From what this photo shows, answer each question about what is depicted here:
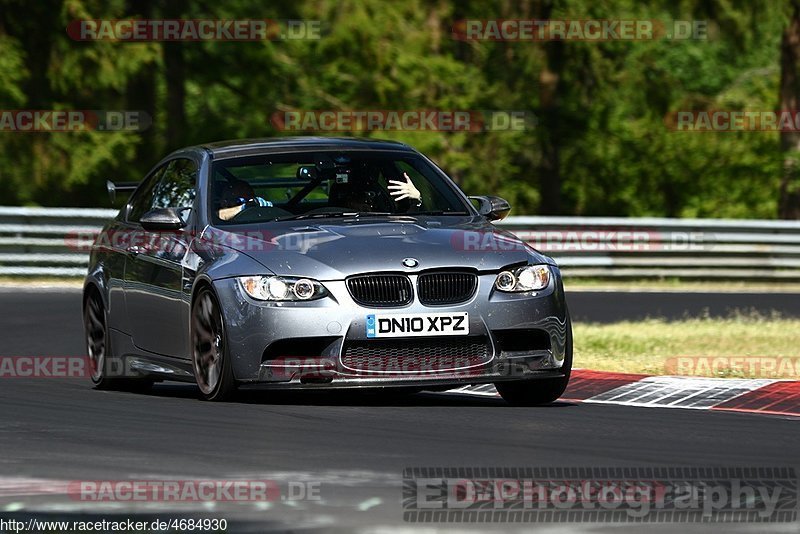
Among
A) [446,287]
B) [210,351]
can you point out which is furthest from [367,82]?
[446,287]

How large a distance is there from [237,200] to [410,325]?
175 cm


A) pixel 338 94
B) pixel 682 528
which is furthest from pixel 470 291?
pixel 338 94

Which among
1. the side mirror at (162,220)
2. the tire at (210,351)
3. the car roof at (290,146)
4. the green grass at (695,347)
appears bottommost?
the green grass at (695,347)

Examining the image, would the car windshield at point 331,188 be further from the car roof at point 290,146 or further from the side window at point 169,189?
the side window at point 169,189

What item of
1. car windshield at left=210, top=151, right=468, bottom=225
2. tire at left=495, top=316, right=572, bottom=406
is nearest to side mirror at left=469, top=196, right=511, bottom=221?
car windshield at left=210, top=151, right=468, bottom=225

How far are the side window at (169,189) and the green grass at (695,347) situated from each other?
3.22 m

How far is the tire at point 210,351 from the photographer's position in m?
10.3

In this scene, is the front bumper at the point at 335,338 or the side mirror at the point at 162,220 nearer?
the front bumper at the point at 335,338

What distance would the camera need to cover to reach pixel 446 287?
10219 mm

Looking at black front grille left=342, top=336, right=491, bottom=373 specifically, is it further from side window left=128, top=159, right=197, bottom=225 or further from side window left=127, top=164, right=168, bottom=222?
side window left=127, top=164, right=168, bottom=222

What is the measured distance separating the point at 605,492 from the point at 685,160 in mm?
37436

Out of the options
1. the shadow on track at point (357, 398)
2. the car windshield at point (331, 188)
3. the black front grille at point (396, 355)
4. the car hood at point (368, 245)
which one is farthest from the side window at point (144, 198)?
the black front grille at point (396, 355)

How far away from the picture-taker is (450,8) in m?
35.2

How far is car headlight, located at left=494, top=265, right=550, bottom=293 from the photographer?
10.3m
